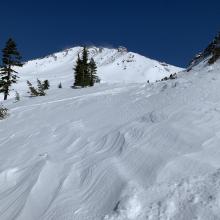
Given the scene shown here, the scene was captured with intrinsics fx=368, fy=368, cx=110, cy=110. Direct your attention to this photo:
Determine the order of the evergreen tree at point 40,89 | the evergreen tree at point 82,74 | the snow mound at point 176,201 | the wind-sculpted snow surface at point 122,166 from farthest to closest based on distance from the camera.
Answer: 1. the evergreen tree at point 82,74
2. the evergreen tree at point 40,89
3. the wind-sculpted snow surface at point 122,166
4. the snow mound at point 176,201

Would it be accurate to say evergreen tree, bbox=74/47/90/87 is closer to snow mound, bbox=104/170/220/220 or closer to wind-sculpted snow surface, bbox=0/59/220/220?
wind-sculpted snow surface, bbox=0/59/220/220

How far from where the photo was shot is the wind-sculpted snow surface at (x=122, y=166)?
17.8ft

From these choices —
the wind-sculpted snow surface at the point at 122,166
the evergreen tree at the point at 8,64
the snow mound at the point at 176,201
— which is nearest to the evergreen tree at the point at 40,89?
the evergreen tree at the point at 8,64

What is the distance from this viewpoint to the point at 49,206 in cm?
624

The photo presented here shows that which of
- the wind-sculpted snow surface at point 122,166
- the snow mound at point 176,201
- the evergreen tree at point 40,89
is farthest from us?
the evergreen tree at point 40,89

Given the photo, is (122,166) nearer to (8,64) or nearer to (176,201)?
(176,201)

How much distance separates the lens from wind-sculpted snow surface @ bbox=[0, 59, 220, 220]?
5.43m

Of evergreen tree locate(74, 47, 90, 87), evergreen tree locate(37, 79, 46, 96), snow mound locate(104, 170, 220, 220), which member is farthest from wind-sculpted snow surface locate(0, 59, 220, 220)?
evergreen tree locate(74, 47, 90, 87)

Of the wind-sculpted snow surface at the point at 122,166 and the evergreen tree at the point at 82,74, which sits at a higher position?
the wind-sculpted snow surface at the point at 122,166

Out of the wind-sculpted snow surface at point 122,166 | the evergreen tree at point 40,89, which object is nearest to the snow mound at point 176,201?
the wind-sculpted snow surface at point 122,166

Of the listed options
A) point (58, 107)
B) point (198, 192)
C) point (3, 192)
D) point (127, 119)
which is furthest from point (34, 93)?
point (198, 192)

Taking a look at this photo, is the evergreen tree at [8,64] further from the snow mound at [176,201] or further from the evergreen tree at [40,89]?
the snow mound at [176,201]

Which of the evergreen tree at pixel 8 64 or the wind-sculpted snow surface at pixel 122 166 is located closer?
the wind-sculpted snow surface at pixel 122 166

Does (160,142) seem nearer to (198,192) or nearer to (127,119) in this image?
(198,192)
